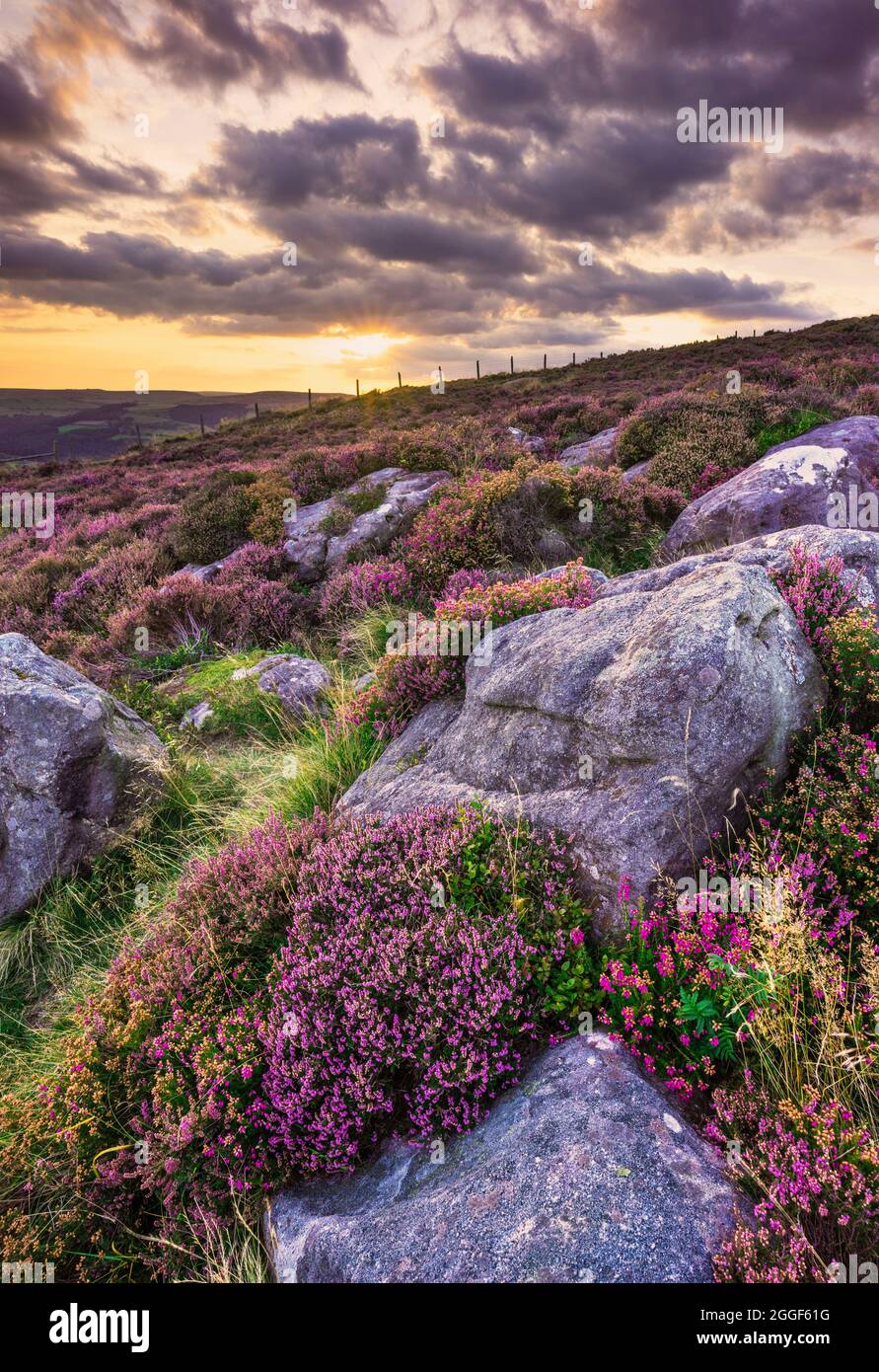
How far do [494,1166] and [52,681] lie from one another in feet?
20.2

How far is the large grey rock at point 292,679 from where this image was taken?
27.7 ft

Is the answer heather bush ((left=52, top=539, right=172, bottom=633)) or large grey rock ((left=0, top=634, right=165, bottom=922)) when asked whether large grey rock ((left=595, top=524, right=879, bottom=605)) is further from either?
heather bush ((left=52, top=539, right=172, bottom=633))

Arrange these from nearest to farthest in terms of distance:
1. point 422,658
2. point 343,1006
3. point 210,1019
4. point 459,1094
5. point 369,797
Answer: point 459,1094 < point 343,1006 < point 210,1019 < point 369,797 < point 422,658

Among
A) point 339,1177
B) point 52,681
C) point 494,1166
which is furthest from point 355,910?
point 52,681

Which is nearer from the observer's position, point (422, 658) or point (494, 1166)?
point (494, 1166)

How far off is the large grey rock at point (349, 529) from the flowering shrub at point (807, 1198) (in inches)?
441

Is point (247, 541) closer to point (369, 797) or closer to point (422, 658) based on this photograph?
point (422, 658)

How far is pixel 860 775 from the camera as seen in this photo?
3.42 metres

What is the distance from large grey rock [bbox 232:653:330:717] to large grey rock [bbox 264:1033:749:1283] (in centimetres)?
573

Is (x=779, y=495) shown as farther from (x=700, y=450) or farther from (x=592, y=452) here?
(x=592, y=452)

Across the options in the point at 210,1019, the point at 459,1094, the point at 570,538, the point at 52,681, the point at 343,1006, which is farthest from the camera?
the point at 570,538

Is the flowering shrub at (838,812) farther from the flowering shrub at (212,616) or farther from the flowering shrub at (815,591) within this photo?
the flowering shrub at (212,616)
